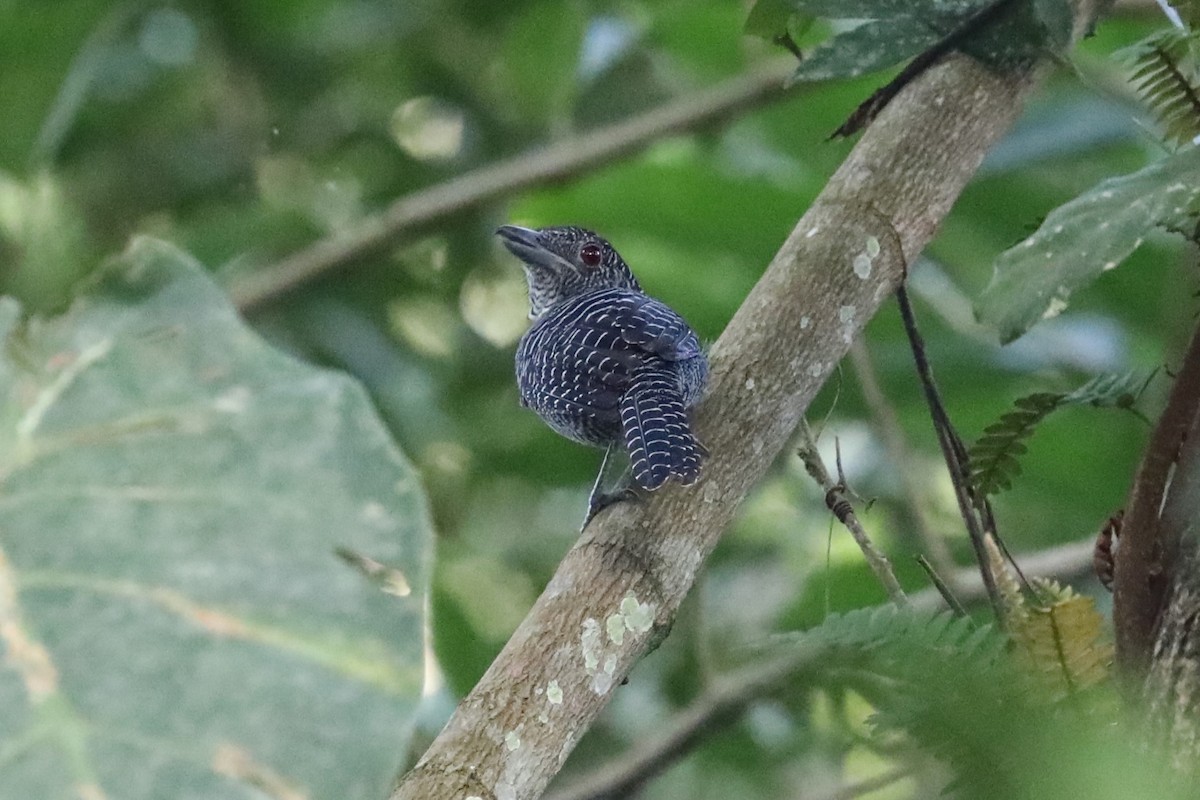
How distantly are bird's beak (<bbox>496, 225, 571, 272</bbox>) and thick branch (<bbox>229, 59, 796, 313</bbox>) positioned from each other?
13cm

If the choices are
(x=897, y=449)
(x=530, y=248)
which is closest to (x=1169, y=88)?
(x=897, y=449)

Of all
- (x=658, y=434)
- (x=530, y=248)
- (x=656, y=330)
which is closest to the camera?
(x=658, y=434)

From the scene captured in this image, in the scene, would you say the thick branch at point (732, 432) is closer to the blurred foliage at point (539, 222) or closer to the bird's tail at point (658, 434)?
the bird's tail at point (658, 434)

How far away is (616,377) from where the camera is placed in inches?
93.3

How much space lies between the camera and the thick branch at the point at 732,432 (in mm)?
1345

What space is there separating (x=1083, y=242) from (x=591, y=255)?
2086 mm

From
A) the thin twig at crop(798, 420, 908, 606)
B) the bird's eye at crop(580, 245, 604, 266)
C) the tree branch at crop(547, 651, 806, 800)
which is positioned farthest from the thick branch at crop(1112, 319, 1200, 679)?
the bird's eye at crop(580, 245, 604, 266)

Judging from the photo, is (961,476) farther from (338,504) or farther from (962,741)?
(338,504)

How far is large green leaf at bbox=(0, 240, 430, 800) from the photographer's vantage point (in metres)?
0.73

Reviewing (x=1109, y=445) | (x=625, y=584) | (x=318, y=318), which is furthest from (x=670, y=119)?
(x=625, y=584)

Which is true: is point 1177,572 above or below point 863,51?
below

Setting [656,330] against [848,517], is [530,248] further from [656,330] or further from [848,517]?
[848,517]

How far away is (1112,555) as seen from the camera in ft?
4.88

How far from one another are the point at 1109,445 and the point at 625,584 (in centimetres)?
147
